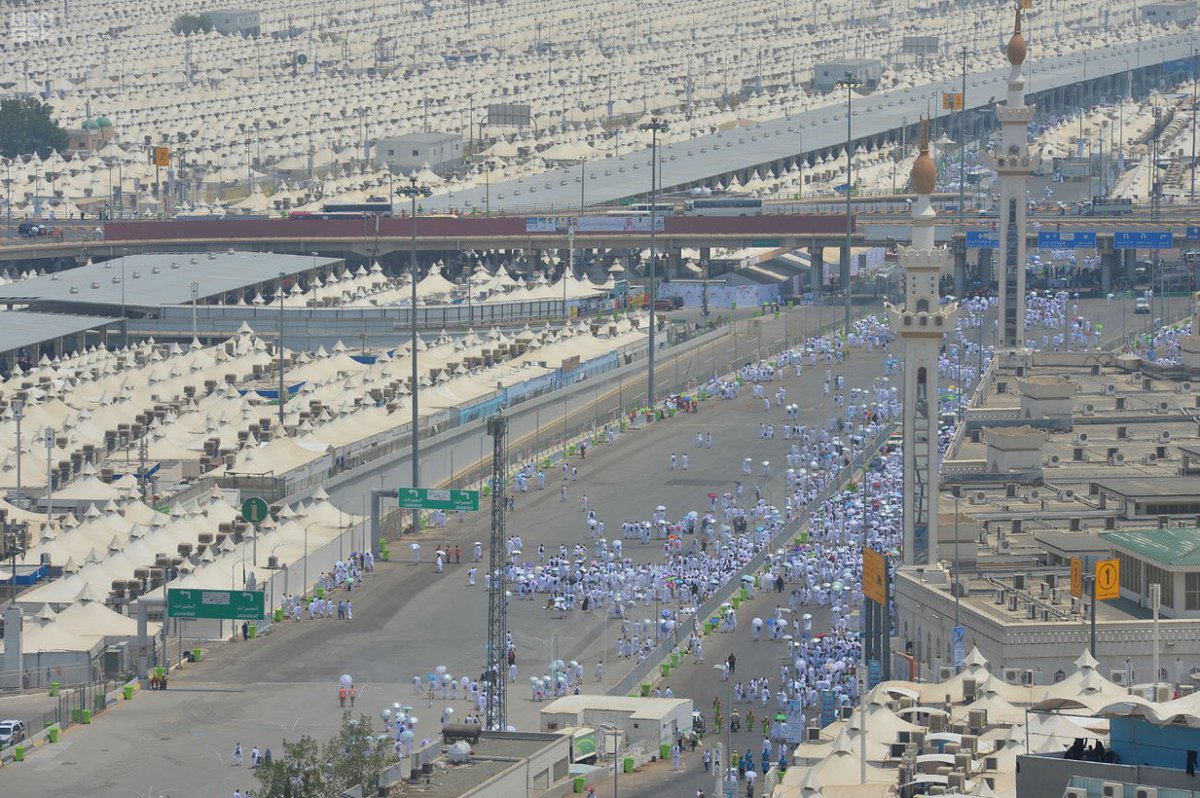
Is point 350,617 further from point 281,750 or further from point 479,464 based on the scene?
point 479,464

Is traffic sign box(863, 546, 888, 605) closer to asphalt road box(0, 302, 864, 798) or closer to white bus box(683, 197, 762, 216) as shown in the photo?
asphalt road box(0, 302, 864, 798)

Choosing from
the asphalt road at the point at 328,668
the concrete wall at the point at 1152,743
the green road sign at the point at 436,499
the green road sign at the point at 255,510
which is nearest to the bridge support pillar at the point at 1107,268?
the asphalt road at the point at 328,668

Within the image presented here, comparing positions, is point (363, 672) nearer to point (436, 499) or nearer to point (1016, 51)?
point (436, 499)

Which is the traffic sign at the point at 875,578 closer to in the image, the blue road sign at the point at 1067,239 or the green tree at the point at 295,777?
the green tree at the point at 295,777

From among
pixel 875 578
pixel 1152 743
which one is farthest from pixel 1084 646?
pixel 1152 743

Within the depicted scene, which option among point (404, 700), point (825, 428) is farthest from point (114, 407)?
point (404, 700)
